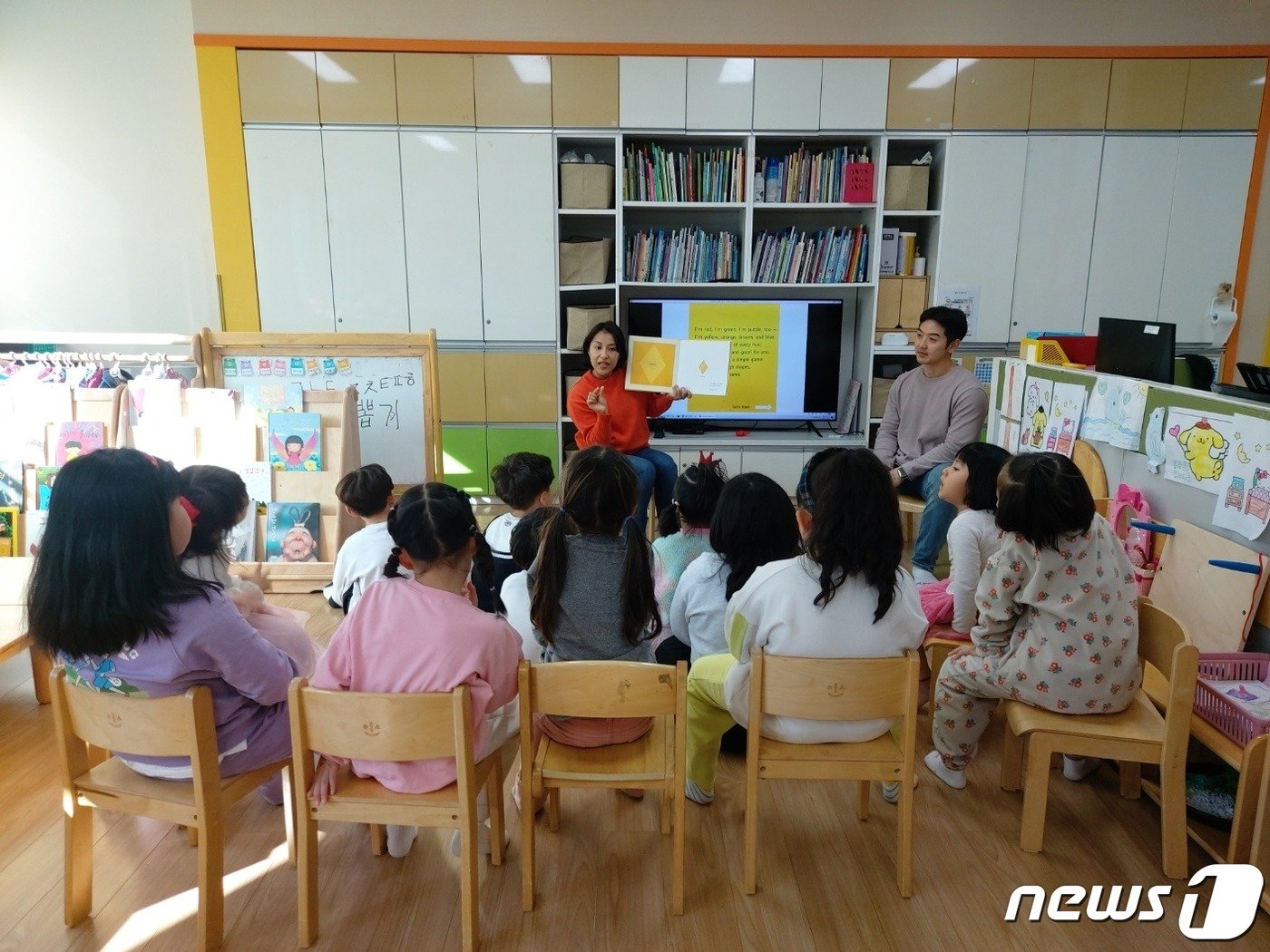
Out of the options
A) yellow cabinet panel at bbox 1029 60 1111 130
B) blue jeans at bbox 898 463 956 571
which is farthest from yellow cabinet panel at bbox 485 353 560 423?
yellow cabinet panel at bbox 1029 60 1111 130

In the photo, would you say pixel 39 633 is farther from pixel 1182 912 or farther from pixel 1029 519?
pixel 1182 912

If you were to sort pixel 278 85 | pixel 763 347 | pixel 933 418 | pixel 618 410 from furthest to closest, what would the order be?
pixel 763 347
pixel 278 85
pixel 618 410
pixel 933 418

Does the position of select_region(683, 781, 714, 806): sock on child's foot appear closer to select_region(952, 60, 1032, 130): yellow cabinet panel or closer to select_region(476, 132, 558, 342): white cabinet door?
select_region(476, 132, 558, 342): white cabinet door

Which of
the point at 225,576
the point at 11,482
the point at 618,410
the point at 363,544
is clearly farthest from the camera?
the point at 618,410

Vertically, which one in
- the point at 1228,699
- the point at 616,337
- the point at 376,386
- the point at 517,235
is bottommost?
the point at 1228,699

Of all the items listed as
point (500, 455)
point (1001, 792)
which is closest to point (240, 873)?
point (1001, 792)

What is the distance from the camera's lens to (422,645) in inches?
61.8

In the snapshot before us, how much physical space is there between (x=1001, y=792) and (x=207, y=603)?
2.02m

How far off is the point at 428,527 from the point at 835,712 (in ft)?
3.00

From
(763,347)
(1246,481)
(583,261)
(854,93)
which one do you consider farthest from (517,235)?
(1246,481)

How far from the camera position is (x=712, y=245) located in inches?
185

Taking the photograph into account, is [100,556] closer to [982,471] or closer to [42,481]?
[982,471]

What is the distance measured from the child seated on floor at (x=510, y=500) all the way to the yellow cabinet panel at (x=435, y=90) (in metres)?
2.63

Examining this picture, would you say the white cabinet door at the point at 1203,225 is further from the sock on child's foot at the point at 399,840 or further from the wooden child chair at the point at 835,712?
the sock on child's foot at the point at 399,840
